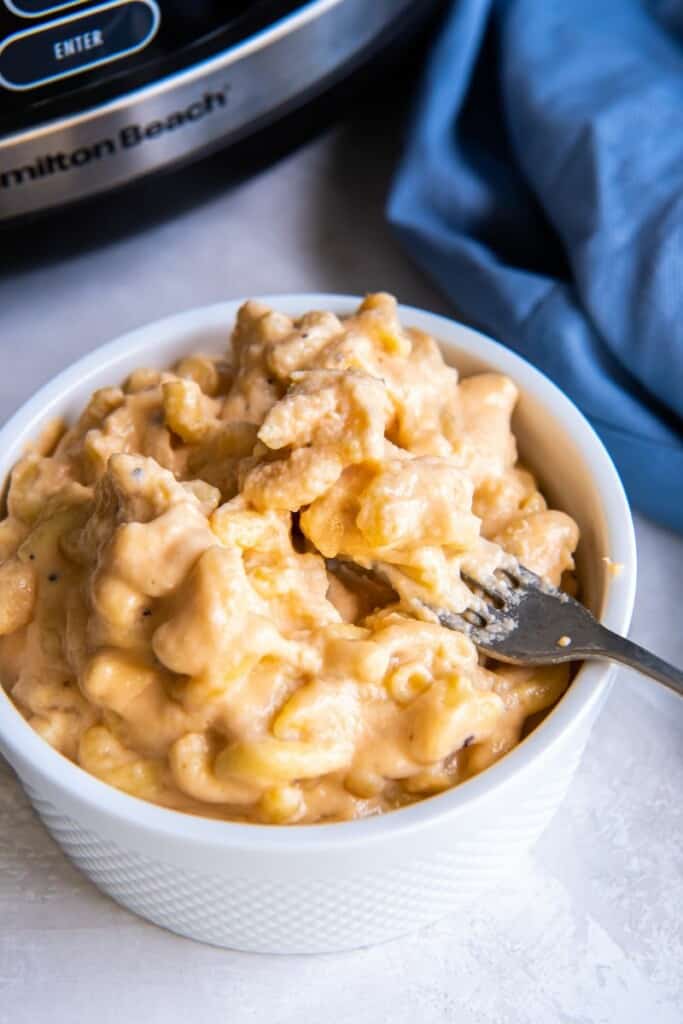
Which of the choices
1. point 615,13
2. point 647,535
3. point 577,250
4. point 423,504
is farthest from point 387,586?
point 615,13

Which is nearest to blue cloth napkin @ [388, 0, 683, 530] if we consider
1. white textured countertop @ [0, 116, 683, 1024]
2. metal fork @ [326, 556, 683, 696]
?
white textured countertop @ [0, 116, 683, 1024]

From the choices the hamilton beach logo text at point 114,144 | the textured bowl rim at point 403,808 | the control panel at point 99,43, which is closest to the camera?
the textured bowl rim at point 403,808

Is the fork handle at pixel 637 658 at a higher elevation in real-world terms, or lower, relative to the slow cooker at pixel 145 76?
lower

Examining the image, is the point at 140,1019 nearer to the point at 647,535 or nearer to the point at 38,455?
the point at 38,455

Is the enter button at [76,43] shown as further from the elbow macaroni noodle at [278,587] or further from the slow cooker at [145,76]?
the elbow macaroni noodle at [278,587]

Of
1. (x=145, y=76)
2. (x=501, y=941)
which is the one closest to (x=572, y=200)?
(x=145, y=76)

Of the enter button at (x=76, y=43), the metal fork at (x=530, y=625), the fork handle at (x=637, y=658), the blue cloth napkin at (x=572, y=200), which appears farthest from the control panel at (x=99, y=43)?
the fork handle at (x=637, y=658)
